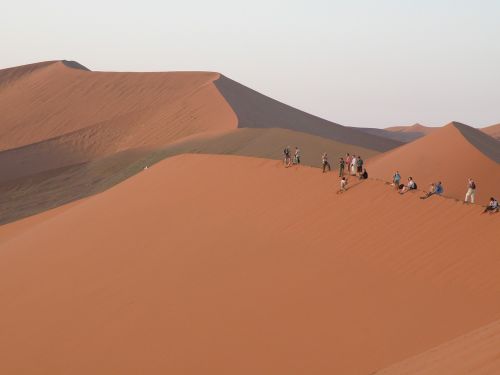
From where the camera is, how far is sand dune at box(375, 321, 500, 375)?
538 centimetres

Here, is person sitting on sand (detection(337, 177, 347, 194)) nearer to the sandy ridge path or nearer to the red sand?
the sandy ridge path

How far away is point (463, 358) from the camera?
5.79 m

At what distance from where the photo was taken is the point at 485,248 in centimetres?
887

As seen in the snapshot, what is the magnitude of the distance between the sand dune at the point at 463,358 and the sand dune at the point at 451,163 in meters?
11.9

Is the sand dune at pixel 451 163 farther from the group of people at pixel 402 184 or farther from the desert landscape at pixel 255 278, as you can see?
the group of people at pixel 402 184

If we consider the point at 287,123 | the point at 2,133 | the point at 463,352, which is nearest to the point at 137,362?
the point at 463,352

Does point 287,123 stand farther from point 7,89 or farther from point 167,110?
point 7,89

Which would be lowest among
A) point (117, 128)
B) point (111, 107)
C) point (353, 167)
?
point (353, 167)

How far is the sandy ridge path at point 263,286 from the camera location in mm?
7707

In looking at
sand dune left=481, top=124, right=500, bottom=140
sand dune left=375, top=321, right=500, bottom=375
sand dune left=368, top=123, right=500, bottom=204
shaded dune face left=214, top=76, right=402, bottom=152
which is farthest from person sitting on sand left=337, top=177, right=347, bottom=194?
sand dune left=481, top=124, right=500, bottom=140

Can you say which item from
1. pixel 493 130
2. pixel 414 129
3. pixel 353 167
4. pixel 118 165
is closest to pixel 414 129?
pixel 414 129

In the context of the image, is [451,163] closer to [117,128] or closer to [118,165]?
[118,165]

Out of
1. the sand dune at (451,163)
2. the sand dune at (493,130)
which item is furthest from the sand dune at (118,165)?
the sand dune at (493,130)

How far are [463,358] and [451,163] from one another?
16.0 m
